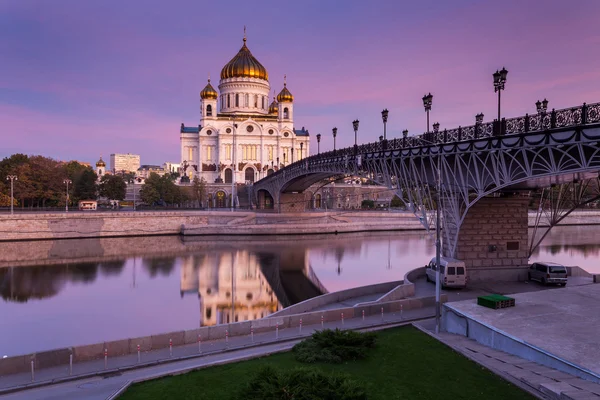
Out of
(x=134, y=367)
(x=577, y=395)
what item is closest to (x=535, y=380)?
(x=577, y=395)

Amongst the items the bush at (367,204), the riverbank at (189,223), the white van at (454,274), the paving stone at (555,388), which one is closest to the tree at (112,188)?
the riverbank at (189,223)

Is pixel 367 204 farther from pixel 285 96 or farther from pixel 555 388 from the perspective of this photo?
pixel 555 388

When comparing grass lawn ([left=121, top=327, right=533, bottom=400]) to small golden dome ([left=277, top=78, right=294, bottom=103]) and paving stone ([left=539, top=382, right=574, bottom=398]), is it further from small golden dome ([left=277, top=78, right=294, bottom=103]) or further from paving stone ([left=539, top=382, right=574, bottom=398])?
small golden dome ([left=277, top=78, right=294, bottom=103])

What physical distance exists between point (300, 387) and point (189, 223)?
158 ft

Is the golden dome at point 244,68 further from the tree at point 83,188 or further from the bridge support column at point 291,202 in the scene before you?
the bridge support column at point 291,202

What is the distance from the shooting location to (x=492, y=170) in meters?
20.4

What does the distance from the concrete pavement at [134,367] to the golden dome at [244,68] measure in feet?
279

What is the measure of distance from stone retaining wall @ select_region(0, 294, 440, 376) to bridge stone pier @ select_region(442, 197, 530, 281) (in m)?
4.99

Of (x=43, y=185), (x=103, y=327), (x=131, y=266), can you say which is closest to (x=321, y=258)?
(x=131, y=266)

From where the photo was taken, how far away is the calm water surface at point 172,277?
2192 cm

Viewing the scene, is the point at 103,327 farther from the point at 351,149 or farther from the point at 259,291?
the point at 351,149

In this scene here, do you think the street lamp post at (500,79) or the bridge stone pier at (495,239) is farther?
the bridge stone pier at (495,239)

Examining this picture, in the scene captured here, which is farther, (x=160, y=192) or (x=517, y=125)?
(x=160, y=192)

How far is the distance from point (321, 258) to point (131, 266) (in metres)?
15.3
